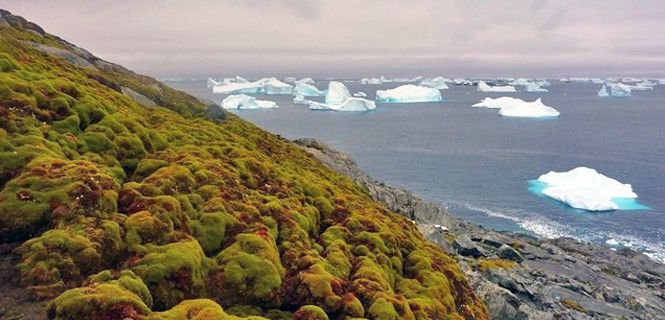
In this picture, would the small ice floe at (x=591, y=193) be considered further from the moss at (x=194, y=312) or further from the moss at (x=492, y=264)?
the moss at (x=194, y=312)

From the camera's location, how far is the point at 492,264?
171 feet

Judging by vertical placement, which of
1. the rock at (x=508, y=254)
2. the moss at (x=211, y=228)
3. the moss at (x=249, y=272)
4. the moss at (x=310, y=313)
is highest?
the moss at (x=211, y=228)

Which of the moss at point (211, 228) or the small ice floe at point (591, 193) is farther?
the small ice floe at point (591, 193)

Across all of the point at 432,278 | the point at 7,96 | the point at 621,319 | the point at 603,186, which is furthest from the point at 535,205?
the point at 7,96

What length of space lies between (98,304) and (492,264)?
4466cm

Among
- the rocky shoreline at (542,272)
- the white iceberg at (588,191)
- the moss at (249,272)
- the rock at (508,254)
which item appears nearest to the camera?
the moss at (249,272)

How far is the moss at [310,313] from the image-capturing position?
62.2 feet

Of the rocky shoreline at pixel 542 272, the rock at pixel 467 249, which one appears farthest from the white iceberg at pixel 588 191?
the rock at pixel 467 249

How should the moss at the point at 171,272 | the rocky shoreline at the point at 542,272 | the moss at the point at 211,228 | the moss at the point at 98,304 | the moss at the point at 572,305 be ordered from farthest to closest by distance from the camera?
1. the moss at the point at 572,305
2. the rocky shoreline at the point at 542,272
3. the moss at the point at 211,228
4. the moss at the point at 171,272
5. the moss at the point at 98,304

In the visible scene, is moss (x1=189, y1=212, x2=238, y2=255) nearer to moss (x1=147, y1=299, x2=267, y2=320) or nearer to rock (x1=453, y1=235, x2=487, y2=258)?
moss (x1=147, y1=299, x2=267, y2=320)

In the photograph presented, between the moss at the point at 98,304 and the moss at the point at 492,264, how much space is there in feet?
131

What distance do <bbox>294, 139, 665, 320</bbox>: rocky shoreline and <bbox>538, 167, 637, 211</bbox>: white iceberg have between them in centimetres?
2283

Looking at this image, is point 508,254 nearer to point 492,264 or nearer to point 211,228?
point 492,264

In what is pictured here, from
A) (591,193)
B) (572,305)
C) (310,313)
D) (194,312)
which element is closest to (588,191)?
(591,193)
